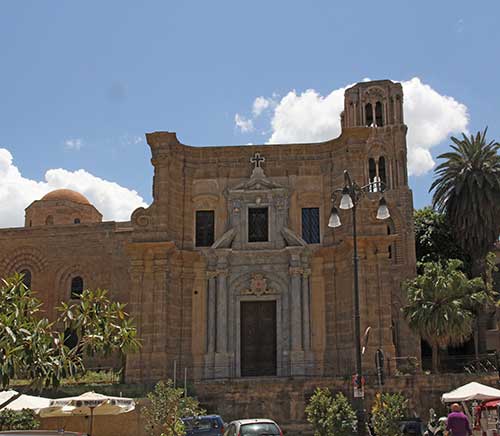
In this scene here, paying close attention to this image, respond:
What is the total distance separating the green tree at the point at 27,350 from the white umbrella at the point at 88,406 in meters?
6.39

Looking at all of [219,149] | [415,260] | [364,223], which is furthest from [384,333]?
[415,260]

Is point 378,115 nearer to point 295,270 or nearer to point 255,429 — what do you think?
point 295,270

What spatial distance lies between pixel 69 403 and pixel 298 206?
13.9m

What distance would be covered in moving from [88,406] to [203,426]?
10.6 feet

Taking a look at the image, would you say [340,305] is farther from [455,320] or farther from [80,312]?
[80,312]

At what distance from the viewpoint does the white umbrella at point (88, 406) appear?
2027 centimetres

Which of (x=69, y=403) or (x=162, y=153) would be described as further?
(x=162, y=153)

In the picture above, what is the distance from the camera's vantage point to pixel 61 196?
52781mm

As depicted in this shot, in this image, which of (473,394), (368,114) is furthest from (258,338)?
(368,114)

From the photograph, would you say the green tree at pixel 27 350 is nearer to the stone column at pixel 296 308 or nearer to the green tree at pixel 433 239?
the stone column at pixel 296 308

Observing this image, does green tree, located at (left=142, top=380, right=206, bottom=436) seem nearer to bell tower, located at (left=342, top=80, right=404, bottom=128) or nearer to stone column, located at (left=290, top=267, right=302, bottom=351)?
stone column, located at (left=290, top=267, right=302, bottom=351)

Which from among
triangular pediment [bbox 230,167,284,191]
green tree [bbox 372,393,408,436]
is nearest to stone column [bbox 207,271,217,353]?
triangular pediment [bbox 230,167,284,191]

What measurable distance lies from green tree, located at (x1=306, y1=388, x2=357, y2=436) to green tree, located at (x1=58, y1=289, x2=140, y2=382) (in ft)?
17.4

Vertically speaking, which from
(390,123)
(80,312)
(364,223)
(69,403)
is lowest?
(69,403)
